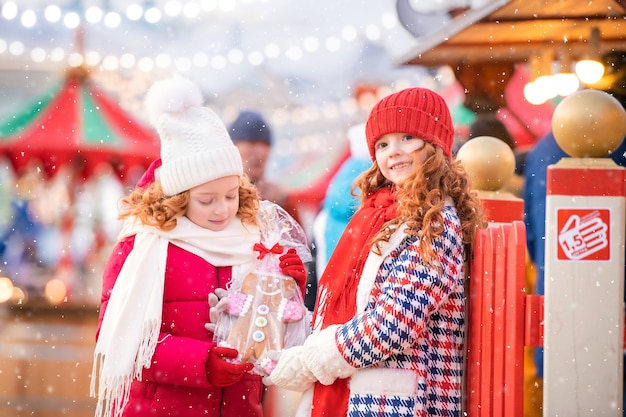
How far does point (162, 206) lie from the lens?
271cm

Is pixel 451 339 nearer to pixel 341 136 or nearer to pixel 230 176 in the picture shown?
pixel 230 176

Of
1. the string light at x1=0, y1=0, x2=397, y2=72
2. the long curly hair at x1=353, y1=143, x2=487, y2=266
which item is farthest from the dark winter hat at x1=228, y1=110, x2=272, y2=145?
the string light at x1=0, y1=0, x2=397, y2=72

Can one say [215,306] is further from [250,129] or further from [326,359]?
[250,129]

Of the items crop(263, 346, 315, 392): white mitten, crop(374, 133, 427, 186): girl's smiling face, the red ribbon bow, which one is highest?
crop(374, 133, 427, 186): girl's smiling face

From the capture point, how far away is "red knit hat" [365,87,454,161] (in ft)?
7.92

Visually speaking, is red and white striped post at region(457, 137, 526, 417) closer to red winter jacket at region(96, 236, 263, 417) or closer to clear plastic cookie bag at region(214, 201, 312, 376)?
clear plastic cookie bag at region(214, 201, 312, 376)

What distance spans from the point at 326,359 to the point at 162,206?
0.80 m

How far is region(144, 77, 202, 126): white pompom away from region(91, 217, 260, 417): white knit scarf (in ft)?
1.13

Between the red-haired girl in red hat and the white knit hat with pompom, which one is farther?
the white knit hat with pompom

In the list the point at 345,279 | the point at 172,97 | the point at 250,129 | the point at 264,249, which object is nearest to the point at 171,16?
the point at 250,129

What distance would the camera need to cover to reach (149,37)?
10.1m

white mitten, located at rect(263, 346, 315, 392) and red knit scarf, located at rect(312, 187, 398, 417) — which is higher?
red knit scarf, located at rect(312, 187, 398, 417)

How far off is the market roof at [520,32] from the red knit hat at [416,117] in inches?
95.6

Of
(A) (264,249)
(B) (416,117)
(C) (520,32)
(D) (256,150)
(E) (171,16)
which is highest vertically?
(E) (171,16)
